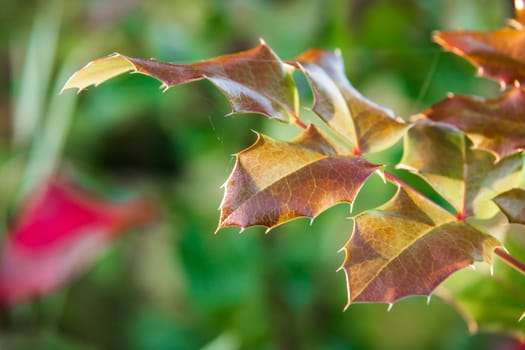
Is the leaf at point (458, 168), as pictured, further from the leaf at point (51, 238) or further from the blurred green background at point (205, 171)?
the leaf at point (51, 238)

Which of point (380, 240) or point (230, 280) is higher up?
point (380, 240)

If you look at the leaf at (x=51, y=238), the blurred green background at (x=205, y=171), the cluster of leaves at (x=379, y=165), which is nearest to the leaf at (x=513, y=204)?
the cluster of leaves at (x=379, y=165)

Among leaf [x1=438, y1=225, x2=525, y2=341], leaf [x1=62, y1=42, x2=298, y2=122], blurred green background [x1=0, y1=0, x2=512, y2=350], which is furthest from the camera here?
blurred green background [x1=0, y1=0, x2=512, y2=350]

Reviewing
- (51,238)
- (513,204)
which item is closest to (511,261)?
(513,204)

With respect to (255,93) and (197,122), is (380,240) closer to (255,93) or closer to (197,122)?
(255,93)

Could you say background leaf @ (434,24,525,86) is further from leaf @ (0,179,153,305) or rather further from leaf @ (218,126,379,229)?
leaf @ (0,179,153,305)

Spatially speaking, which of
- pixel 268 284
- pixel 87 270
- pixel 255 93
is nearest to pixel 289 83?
pixel 255 93

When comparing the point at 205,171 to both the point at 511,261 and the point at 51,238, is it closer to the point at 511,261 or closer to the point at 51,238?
the point at 51,238

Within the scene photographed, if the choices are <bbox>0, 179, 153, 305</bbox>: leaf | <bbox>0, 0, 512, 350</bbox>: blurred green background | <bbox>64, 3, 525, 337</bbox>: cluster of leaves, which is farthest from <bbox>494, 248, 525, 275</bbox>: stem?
<bbox>0, 179, 153, 305</bbox>: leaf

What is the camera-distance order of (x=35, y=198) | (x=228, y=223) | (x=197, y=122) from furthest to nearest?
1. (x=197, y=122)
2. (x=35, y=198)
3. (x=228, y=223)
